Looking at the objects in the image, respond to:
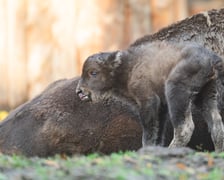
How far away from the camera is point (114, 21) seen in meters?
15.2

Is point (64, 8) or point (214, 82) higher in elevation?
point (64, 8)

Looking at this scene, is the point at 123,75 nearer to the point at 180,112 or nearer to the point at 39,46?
the point at 180,112

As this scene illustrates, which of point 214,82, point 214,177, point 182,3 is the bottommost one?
point 214,177

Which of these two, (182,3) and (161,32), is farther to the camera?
(182,3)

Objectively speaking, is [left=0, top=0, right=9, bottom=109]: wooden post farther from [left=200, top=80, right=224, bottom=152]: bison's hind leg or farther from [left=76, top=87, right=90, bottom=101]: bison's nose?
[left=200, top=80, right=224, bottom=152]: bison's hind leg

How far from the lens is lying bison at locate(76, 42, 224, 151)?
810cm

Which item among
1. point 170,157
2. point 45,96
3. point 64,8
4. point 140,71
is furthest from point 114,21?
point 170,157

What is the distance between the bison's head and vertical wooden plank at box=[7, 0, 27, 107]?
20.4 ft

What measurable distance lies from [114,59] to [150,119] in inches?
31.7

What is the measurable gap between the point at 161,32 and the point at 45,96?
1.59 m

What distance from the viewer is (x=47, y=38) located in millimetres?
15117

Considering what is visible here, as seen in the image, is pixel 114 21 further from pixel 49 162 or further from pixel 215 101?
pixel 49 162

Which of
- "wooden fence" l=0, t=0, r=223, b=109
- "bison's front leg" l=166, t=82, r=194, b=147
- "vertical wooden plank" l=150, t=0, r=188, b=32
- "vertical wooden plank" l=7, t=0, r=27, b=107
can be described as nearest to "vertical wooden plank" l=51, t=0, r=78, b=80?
"wooden fence" l=0, t=0, r=223, b=109

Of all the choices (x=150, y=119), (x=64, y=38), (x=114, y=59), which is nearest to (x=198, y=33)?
(x=114, y=59)
